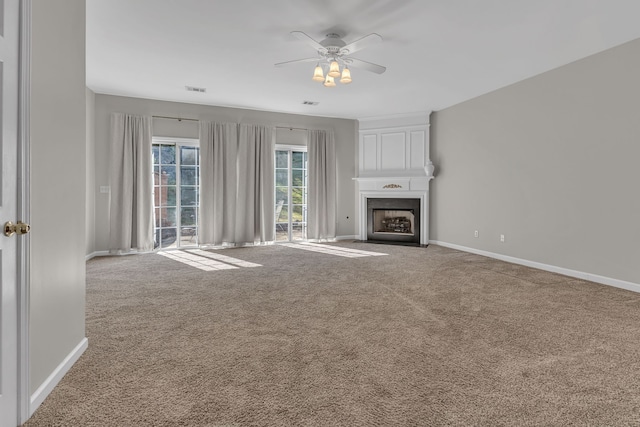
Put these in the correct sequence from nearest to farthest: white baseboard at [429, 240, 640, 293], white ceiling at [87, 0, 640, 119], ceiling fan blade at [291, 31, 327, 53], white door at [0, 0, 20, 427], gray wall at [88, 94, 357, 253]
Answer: white door at [0, 0, 20, 427] → white ceiling at [87, 0, 640, 119] → ceiling fan blade at [291, 31, 327, 53] → white baseboard at [429, 240, 640, 293] → gray wall at [88, 94, 357, 253]

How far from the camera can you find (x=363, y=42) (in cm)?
359

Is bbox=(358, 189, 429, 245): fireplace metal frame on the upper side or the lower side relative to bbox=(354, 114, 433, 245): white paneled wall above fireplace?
lower

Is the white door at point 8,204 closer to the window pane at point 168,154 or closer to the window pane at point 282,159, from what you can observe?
the window pane at point 168,154

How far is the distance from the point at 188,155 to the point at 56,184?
191 inches

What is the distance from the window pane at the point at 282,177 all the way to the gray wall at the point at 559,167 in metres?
3.39

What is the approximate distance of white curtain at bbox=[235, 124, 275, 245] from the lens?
6734 mm

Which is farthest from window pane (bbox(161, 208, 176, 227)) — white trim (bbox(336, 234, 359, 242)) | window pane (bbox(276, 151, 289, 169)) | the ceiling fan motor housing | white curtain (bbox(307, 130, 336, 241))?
the ceiling fan motor housing

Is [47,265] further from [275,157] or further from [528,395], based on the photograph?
[275,157]

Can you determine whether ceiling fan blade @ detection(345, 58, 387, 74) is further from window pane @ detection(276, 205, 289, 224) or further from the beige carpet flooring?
window pane @ detection(276, 205, 289, 224)

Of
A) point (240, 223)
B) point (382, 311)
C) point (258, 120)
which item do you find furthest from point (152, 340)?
point (258, 120)

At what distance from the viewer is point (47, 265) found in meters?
1.82

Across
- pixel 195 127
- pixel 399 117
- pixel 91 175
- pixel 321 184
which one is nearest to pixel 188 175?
pixel 195 127

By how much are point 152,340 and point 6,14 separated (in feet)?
6.67

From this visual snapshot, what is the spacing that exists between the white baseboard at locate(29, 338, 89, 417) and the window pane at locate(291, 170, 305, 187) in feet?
17.7
